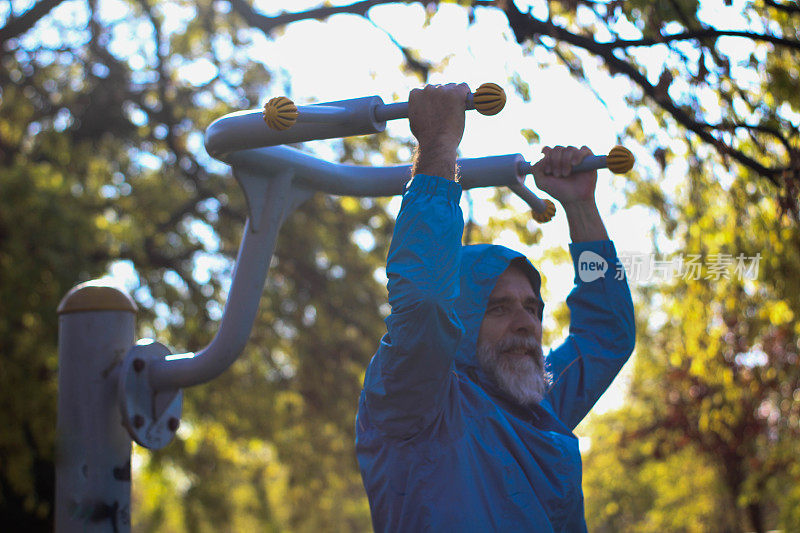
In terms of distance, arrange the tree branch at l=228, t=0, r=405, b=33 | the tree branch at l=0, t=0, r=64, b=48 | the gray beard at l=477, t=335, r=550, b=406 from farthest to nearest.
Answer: the tree branch at l=0, t=0, r=64, b=48, the tree branch at l=228, t=0, r=405, b=33, the gray beard at l=477, t=335, r=550, b=406

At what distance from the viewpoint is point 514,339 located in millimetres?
2299

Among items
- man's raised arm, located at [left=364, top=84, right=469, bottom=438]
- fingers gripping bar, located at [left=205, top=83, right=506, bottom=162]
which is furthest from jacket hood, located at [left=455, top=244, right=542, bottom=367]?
fingers gripping bar, located at [left=205, top=83, right=506, bottom=162]

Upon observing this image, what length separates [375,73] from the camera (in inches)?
230

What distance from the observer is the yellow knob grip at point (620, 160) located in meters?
2.00

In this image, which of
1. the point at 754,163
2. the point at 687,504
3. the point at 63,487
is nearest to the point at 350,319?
the point at 754,163

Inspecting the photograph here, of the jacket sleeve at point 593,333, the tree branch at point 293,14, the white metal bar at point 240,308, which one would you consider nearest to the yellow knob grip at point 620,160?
the jacket sleeve at point 593,333

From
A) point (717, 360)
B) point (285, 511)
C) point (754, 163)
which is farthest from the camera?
point (285, 511)

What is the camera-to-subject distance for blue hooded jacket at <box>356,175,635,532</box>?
1754 mm

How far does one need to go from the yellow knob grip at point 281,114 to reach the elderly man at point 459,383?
301 mm

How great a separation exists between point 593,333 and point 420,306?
3.63 ft

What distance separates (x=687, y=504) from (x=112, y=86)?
11.7 m

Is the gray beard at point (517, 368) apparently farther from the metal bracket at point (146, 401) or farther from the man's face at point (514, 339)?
the metal bracket at point (146, 401)

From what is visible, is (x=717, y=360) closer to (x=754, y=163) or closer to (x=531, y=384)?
(x=754, y=163)

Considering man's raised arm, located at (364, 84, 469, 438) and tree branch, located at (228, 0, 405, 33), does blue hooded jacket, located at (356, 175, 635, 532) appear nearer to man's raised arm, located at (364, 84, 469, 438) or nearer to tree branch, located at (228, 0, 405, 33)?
man's raised arm, located at (364, 84, 469, 438)
